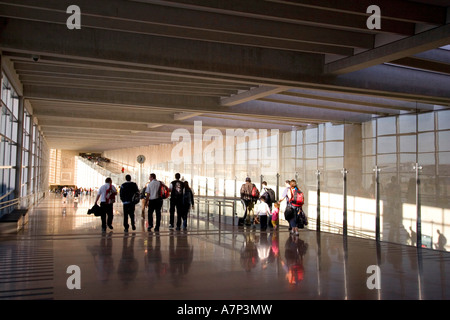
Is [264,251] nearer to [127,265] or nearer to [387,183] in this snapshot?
[127,265]

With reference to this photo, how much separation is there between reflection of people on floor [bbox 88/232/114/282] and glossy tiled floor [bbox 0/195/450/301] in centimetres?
1

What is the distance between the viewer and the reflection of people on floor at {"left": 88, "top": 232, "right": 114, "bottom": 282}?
6.13 metres

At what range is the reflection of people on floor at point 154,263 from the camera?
6.09m

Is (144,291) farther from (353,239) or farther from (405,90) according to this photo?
(405,90)

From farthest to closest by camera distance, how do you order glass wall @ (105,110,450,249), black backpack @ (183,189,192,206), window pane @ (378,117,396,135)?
window pane @ (378,117,396,135)
black backpack @ (183,189,192,206)
glass wall @ (105,110,450,249)

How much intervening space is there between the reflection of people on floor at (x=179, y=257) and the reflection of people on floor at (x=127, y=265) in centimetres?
50

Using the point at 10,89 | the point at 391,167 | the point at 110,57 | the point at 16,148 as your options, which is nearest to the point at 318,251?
the point at 391,167

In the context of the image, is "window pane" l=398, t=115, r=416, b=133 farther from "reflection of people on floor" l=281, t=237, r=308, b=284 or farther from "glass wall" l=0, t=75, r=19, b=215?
"glass wall" l=0, t=75, r=19, b=215

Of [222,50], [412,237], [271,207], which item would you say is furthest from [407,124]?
[222,50]

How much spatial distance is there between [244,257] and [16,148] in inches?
481

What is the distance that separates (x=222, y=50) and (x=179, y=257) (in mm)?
6077

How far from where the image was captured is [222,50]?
1198cm

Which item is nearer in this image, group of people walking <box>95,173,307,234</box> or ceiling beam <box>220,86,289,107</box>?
group of people walking <box>95,173,307,234</box>

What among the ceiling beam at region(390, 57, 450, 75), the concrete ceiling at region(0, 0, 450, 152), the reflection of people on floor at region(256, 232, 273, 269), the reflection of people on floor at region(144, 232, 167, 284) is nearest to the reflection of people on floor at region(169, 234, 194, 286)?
the reflection of people on floor at region(144, 232, 167, 284)
